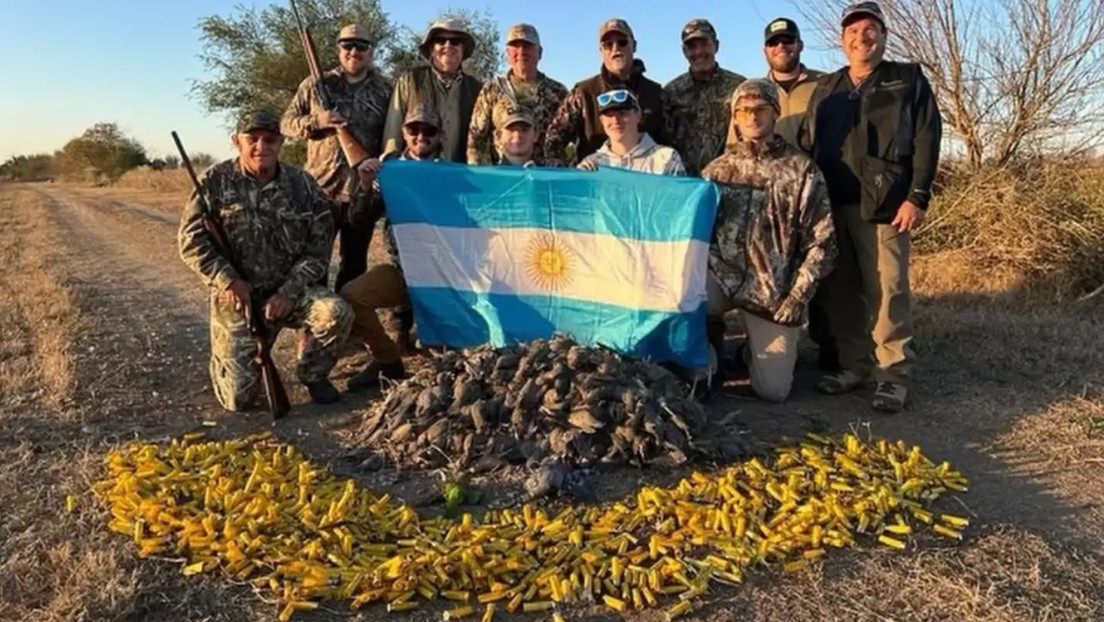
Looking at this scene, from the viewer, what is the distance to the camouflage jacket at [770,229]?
6.25 m

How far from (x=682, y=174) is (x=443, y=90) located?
220 centimetres

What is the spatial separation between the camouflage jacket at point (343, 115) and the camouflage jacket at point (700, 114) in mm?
2413

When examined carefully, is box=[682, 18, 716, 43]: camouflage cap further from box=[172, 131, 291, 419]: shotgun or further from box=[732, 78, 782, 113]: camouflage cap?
box=[172, 131, 291, 419]: shotgun

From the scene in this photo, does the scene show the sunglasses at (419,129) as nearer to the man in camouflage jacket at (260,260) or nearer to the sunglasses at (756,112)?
the man in camouflage jacket at (260,260)

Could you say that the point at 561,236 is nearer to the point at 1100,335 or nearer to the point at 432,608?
the point at 432,608

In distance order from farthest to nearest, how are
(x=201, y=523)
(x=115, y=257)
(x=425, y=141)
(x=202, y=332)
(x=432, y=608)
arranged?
1. (x=115, y=257)
2. (x=202, y=332)
3. (x=425, y=141)
4. (x=201, y=523)
5. (x=432, y=608)

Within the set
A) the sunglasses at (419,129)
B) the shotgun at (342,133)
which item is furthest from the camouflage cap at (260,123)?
the sunglasses at (419,129)

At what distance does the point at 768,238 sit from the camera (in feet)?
20.9

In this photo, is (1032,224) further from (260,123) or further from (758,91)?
(260,123)

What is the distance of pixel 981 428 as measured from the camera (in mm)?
5883

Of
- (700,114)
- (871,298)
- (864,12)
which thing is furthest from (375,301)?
(864,12)

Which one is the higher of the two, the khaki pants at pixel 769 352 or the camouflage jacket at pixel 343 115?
the camouflage jacket at pixel 343 115

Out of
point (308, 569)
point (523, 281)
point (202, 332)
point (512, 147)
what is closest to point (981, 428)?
point (523, 281)

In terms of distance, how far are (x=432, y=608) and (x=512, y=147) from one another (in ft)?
12.6
